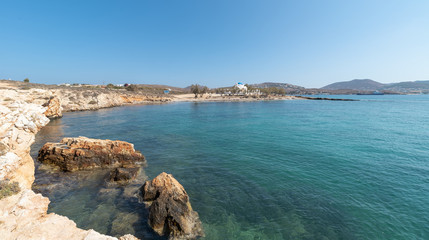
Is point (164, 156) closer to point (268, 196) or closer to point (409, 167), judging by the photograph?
point (268, 196)

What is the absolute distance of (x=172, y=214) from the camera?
340 inches

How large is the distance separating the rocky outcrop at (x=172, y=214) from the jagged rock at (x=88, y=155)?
24.8 feet

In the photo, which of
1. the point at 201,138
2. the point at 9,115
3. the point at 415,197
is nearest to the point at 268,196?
the point at 415,197

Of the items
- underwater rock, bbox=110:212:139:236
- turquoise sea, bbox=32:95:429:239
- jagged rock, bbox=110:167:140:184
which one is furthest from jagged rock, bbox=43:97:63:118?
underwater rock, bbox=110:212:139:236

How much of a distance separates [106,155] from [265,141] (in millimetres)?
18984

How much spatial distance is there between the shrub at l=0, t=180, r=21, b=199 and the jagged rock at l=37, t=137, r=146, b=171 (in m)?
6.70

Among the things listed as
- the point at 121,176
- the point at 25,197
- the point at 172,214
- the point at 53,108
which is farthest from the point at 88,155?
the point at 53,108

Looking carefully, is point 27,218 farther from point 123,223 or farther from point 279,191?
point 279,191

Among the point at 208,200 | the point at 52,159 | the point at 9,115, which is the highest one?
the point at 9,115

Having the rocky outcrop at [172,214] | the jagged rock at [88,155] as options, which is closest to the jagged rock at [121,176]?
the jagged rock at [88,155]

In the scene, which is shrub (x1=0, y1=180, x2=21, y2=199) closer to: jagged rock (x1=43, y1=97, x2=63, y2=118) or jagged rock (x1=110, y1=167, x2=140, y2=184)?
jagged rock (x1=110, y1=167, x2=140, y2=184)

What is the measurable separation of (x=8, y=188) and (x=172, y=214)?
760 centimetres

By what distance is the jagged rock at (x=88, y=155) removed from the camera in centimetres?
1496

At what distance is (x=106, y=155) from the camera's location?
1590 centimetres
